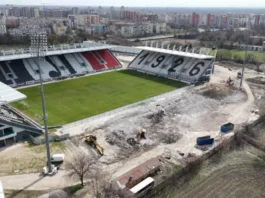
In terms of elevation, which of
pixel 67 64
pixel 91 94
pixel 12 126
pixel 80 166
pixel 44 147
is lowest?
pixel 44 147

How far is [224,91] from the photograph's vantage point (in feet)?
146

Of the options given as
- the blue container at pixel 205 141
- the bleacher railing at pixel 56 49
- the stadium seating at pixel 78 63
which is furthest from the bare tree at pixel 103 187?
the stadium seating at pixel 78 63

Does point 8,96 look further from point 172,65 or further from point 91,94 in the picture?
point 172,65

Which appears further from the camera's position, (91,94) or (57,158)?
(91,94)

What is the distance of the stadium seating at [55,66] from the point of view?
4731cm

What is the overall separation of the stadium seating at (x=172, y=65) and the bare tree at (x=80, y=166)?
3091 cm

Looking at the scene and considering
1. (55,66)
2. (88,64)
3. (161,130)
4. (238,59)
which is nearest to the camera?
(161,130)

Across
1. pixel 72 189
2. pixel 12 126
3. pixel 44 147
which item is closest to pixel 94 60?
pixel 12 126

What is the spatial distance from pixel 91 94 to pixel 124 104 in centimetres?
696

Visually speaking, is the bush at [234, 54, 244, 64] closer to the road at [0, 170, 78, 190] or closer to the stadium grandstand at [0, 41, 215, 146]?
the stadium grandstand at [0, 41, 215, 146]

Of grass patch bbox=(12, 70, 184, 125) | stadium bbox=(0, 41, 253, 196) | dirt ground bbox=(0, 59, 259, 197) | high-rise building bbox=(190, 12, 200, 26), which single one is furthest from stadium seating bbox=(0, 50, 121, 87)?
high-rise building bbox=(190, 12, 200, 26)

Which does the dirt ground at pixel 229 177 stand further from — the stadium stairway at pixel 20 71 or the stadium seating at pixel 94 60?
the stadium seating at pixel 94 60

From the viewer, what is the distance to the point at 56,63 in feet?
176

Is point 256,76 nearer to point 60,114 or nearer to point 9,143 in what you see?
point 60,114
